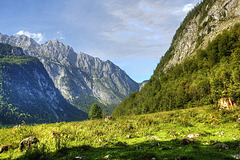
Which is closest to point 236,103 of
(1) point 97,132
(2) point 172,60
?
(1) point 97,132

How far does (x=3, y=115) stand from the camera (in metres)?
195

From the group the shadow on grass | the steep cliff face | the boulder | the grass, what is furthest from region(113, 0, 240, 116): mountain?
the boulder

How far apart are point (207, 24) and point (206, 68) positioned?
367 feet

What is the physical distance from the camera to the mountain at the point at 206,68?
38.2 m

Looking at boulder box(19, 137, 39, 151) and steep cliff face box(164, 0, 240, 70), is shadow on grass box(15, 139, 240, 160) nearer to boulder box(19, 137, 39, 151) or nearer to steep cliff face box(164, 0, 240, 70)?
boulder box(19, 137, 39, 151)

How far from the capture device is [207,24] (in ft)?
487

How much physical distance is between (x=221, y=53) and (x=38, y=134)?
83.7m

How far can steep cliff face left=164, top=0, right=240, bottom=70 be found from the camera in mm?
118463

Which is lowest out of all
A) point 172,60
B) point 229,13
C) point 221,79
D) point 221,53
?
point 221,79

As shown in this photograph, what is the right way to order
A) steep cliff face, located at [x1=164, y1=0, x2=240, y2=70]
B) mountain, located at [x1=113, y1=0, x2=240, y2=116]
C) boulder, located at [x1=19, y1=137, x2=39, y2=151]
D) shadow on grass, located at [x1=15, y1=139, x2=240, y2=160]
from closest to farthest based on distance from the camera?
shadow on grass, located at [x1=15, y1=139, x2=240, y2=160] → boulder, located at [x1=19, y1=137, x2=39, y2=151] → mountain, located at [x1=113, y1=0, x2=240, y2=116] → steep cliff face, located at [x1=164, y1=0, x2=240, y2=70]

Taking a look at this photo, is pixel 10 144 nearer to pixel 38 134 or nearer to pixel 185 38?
pixel 38 134

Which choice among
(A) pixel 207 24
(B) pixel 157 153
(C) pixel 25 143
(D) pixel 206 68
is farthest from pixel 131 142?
(A) pixel 207 24

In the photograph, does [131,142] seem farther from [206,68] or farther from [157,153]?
[206,68]

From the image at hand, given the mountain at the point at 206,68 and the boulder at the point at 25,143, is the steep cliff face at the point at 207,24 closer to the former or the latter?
the mountain at the point at 206,68
